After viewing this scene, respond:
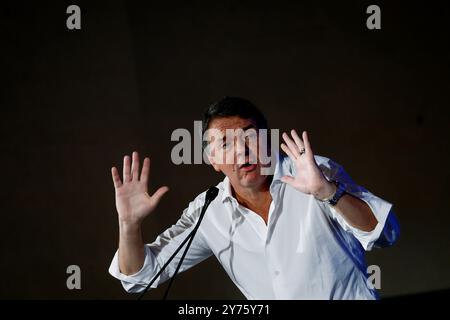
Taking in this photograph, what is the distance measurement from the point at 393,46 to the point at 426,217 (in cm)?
98

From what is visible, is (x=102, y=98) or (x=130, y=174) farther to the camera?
(x=102, y=98)

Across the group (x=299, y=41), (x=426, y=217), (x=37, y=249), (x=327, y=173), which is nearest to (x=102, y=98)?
(x=37, y=249)

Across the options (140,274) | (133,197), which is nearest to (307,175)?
(133,197)

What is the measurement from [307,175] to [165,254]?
66 centimetres

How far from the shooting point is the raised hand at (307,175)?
53.4 inches

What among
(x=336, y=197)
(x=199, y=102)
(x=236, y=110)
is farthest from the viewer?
(x=199, y=102)

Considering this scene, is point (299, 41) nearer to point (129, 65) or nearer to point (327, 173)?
point (129, 65)

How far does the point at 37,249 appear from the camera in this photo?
272 centimetres

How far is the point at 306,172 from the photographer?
1.39 metres

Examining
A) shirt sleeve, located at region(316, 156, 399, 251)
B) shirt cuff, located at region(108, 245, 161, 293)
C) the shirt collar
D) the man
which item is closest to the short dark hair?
the man

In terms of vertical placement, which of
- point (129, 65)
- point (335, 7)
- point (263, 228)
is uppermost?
point (335, 7)

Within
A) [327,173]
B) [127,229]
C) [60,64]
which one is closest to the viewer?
[327,173]

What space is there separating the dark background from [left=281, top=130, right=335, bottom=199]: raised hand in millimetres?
1324

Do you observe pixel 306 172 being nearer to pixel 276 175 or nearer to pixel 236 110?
pixel 276 175
